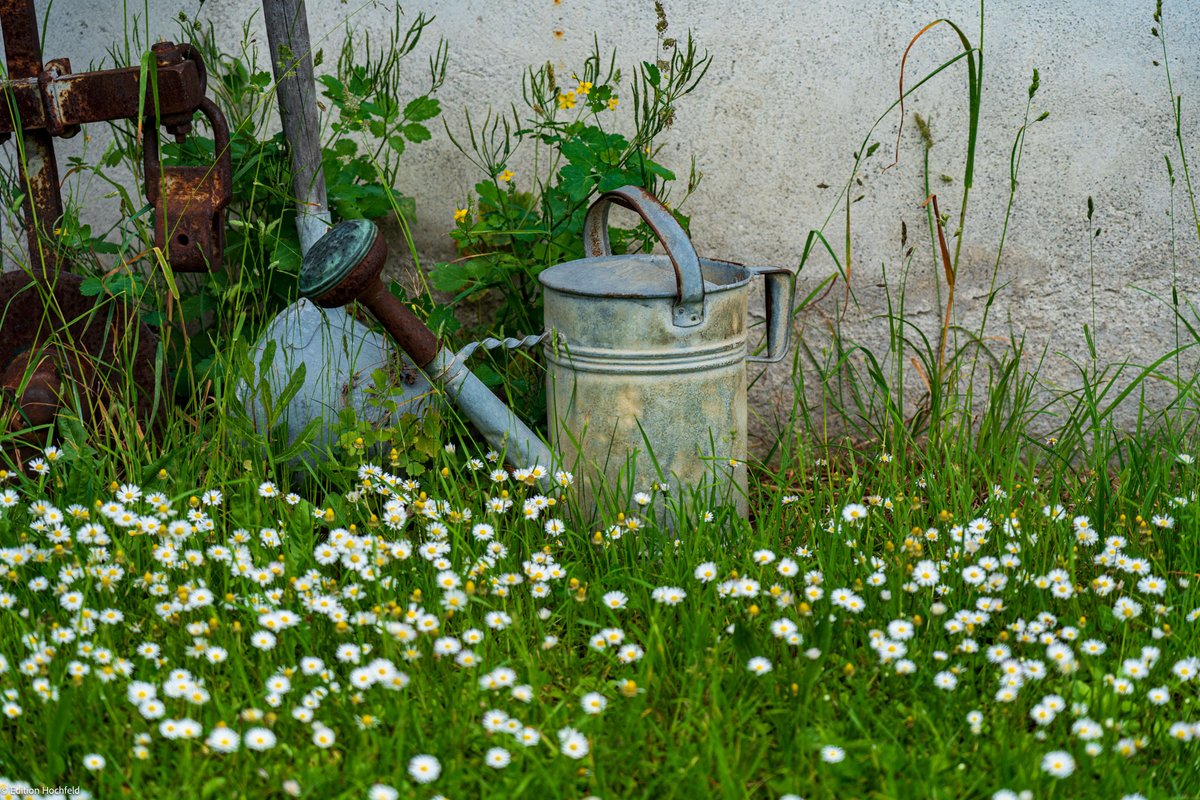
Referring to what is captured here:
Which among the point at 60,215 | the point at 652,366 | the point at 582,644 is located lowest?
the point at 582,644

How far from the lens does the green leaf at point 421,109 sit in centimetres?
284

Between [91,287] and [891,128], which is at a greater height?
[891,128]

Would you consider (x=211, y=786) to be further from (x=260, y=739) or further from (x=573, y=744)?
(x=573, y=744)

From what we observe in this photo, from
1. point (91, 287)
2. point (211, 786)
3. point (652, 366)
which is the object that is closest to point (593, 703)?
point (211, 786)

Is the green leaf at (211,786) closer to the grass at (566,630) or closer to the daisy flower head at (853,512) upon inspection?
the grass at (566,630)

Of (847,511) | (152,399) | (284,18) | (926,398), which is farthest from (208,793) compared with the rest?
(926,398)

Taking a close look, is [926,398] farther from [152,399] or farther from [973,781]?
A: [152,399]

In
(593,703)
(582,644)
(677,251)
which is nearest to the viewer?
(593,703)

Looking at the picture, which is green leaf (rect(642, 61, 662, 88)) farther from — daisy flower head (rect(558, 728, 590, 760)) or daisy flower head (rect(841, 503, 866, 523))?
daisy flower head (rect(558, 728, 590, 760))

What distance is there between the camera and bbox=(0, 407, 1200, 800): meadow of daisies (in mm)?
1610

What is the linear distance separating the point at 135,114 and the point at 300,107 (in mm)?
366

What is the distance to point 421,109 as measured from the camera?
2844 millimetres

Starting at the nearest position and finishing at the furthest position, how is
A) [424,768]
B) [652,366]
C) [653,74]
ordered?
[424,768] → [652,366] → [653,74]

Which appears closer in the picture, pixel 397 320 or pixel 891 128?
pixel 397 320
